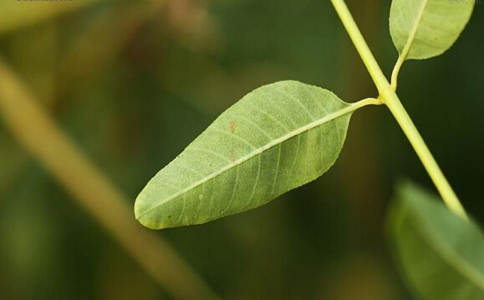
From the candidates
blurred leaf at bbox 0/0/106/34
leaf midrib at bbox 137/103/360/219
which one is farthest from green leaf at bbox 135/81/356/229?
blurred leaf at bbox 0/0/106/34

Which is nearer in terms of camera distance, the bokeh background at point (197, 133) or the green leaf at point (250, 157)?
the green leaf at point (250, 157)

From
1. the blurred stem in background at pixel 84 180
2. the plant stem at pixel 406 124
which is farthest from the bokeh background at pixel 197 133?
the plant stem at pixel 406 124

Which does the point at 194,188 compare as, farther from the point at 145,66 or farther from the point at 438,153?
the point at 438,153

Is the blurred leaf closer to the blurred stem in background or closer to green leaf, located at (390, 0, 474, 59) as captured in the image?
the blurred stem in background

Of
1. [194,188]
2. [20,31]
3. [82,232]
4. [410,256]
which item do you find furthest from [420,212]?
[82,232]

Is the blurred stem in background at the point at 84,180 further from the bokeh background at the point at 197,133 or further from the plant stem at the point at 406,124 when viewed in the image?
the plant stem at the point at 406,124

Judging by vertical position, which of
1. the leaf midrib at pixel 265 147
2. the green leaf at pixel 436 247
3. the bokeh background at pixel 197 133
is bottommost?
the bokeh background at pixel 197 133

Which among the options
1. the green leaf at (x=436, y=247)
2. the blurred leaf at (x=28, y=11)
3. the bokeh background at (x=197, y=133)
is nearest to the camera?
the green leaf at (x=436, y=247)
